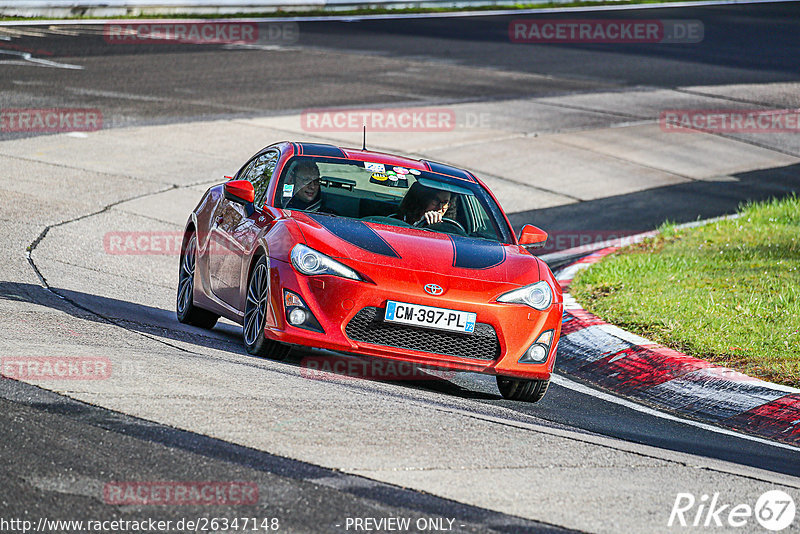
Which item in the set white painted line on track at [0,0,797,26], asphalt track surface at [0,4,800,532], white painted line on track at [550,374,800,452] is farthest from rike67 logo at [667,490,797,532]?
white painted line on track at [0,0,797,26]

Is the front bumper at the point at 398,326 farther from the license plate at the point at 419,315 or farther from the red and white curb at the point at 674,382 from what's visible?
the red and white curb at the point at 674,382

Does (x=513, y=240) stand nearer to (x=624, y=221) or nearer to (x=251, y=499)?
(x=251, y=499)

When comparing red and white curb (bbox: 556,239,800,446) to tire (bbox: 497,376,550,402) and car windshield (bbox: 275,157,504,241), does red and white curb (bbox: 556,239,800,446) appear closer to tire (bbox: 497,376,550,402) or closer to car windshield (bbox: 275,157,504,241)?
tire (bbox: 497,376,550,402)

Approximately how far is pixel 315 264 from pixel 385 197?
1.53 m

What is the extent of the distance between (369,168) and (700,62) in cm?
2282

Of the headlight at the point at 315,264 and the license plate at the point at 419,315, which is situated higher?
the headlight at the point at 315,264

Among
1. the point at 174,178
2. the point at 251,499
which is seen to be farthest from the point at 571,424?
the point at 174,178

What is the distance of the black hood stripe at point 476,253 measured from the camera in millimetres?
7762

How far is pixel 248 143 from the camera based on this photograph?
707 inches

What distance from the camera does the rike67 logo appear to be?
200 inches

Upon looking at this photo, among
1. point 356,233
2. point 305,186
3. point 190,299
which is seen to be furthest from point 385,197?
point 190,299

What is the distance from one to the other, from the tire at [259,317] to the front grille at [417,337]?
2.11ft

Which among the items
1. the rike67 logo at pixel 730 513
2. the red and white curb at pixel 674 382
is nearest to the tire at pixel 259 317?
the red and white curb at pixel 674 382

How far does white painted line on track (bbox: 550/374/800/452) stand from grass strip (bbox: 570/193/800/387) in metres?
0.89
